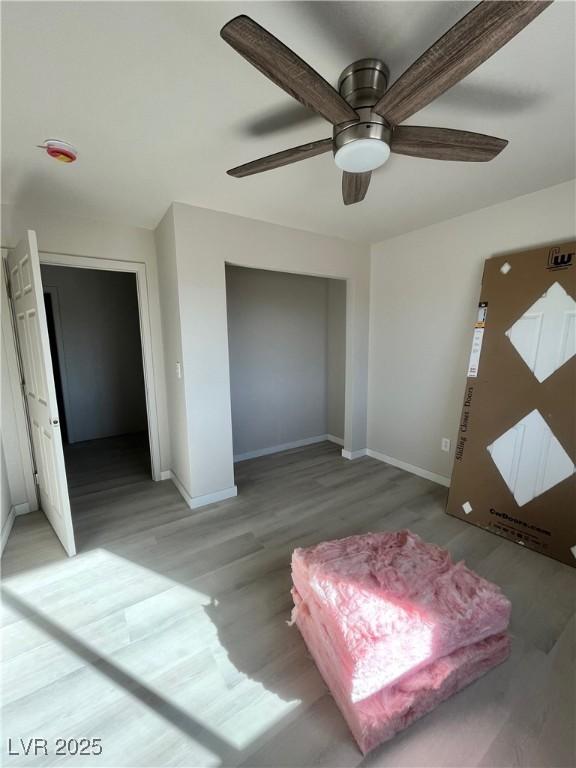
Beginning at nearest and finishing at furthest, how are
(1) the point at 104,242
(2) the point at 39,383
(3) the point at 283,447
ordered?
(2) the point at 39,383 < (1) the point at 104,242 < (3) the point at 283,447

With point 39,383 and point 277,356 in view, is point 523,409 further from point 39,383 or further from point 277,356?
point 39,383

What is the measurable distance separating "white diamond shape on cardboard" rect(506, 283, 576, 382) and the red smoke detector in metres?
3.03

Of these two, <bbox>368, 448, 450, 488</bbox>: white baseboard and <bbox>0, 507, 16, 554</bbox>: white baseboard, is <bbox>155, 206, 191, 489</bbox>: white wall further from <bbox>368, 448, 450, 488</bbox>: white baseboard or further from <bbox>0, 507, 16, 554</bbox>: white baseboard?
<bbox>368, 448, 450, 488</bbox>: white baseboard

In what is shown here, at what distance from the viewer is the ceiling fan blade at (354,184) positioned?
154 centimetres

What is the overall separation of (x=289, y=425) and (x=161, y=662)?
2901 millimetres

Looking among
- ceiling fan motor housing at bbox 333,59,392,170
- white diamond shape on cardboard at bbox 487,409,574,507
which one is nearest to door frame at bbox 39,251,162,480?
ceiling fan motor housing at bbox 333,59,392,170

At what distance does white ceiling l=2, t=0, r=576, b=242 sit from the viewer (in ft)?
3.38

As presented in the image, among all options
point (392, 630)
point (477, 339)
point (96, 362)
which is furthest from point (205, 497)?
point (96, 362)

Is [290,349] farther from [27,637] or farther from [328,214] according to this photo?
[27,637]

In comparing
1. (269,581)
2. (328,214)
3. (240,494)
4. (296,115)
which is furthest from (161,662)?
(328,214)

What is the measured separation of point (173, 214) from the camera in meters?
2.39

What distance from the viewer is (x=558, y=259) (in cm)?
216

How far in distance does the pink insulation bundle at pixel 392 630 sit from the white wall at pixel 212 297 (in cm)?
142

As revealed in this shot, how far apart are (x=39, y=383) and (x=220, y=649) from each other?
6.46 ft
